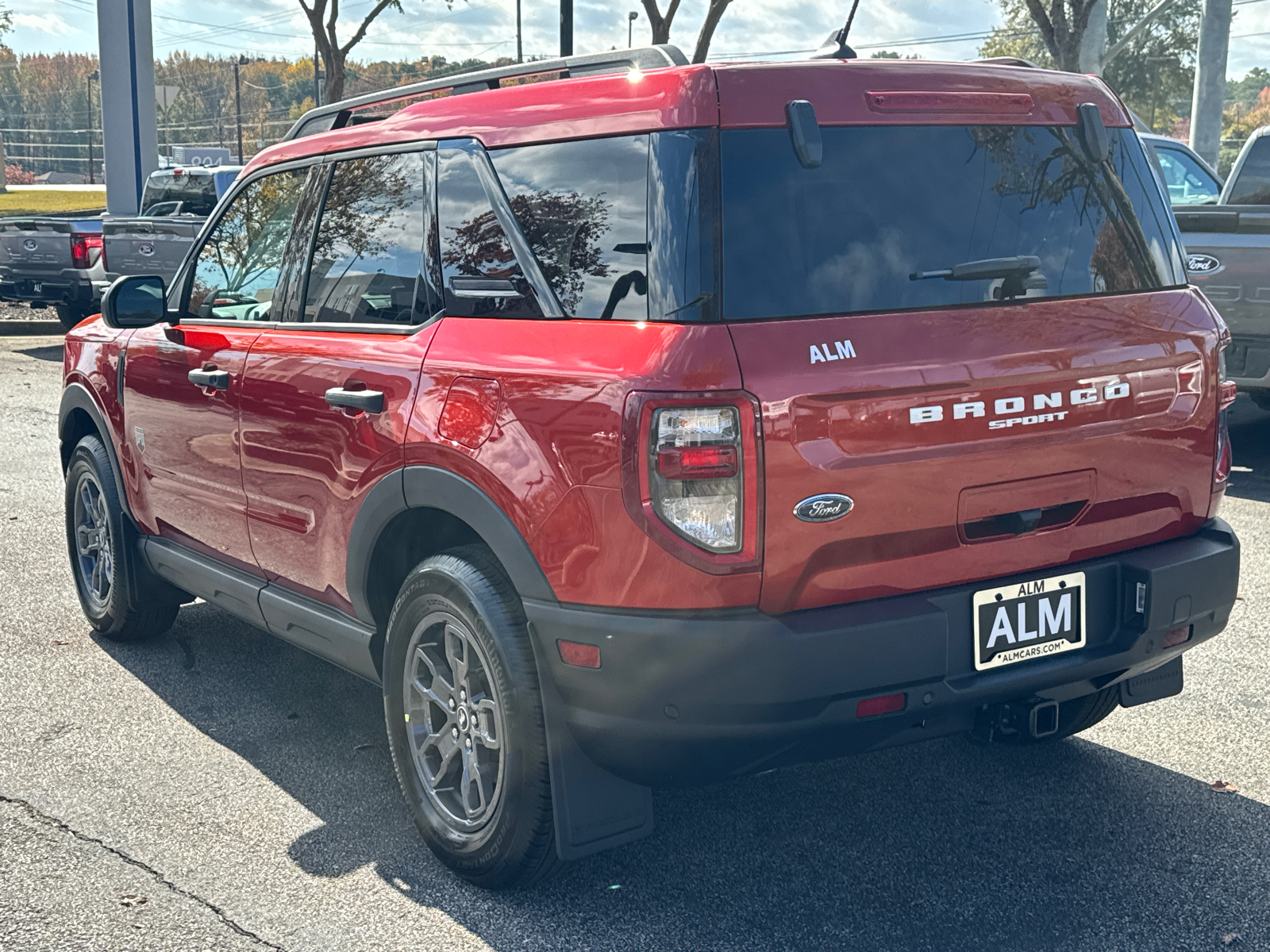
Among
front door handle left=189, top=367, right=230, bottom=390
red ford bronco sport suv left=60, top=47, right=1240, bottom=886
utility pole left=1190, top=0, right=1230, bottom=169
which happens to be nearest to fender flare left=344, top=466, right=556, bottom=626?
red ford bronco sport suv left=60, top=47, right=1240, bottom=886

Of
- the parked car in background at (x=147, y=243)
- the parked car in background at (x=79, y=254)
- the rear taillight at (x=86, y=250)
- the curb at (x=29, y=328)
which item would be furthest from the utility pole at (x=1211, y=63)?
the curb at (x=29, y=328)

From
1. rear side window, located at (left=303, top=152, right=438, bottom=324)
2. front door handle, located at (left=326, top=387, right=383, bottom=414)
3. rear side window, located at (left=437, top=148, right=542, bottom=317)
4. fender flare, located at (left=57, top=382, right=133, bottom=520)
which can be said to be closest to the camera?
rear side window, located at (left=437, top=148, right=542, bottom=317)

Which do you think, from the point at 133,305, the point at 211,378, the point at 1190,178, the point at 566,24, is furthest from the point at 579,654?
the point at 566,24

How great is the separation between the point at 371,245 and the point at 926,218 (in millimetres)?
1609

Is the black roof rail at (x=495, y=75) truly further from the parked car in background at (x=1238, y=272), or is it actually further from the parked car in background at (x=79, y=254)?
the parked car in background at (x=79, y=254)

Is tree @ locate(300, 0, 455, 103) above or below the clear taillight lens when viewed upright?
above

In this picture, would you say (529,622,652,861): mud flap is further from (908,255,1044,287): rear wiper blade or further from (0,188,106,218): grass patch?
(0,188,106,218): grass patch

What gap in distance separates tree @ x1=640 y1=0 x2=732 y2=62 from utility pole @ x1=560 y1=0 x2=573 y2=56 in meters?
1.67

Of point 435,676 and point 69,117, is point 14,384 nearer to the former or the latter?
point 435,676

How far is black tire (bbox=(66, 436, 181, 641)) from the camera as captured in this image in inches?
203

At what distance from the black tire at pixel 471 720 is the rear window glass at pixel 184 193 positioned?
17.3 metres

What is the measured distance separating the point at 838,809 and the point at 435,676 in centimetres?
122

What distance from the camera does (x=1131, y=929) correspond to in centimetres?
304

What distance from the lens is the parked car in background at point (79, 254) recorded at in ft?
47.4
